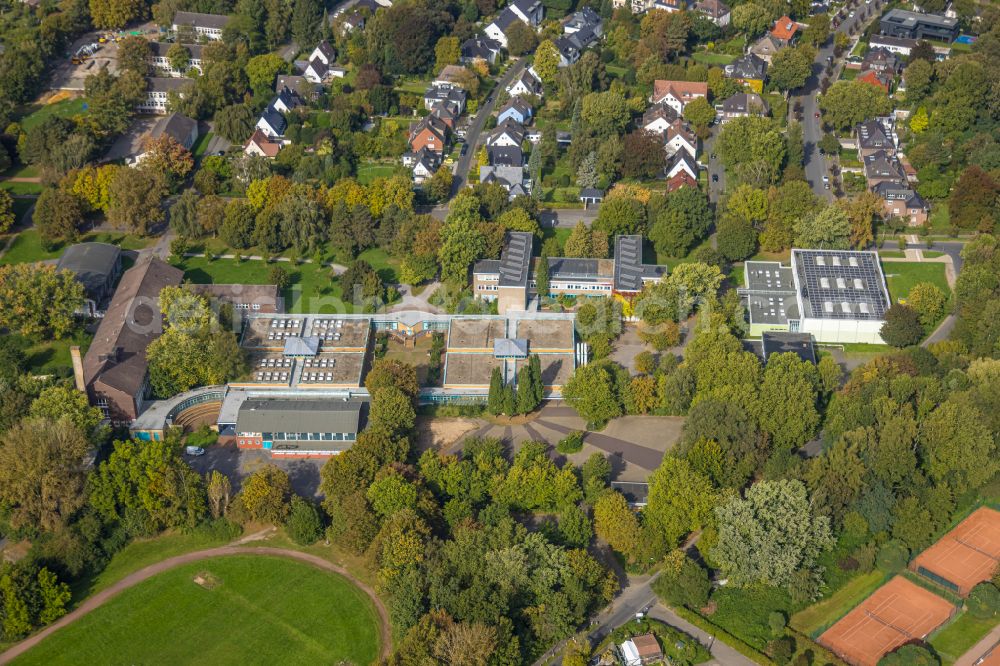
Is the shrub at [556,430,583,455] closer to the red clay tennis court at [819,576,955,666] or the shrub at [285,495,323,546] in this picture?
the shrub at [285,495,323,546]

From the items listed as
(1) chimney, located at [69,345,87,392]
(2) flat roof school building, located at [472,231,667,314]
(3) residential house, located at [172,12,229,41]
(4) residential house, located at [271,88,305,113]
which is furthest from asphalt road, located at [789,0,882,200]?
(3) residential house, located at [172,12,229,41]

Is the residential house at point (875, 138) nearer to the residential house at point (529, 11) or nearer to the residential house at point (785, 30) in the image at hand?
the residential house at point (785, 30)

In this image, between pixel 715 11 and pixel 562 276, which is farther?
pixel 715 11

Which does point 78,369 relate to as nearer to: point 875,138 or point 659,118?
point 659,118

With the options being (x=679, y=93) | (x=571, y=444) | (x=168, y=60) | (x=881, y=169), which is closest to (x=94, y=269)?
(x=571, y=444)

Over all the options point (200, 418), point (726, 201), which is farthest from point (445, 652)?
point (726, 201)

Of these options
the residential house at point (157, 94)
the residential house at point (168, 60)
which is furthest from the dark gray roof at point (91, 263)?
the residential house at point (168, 60)
